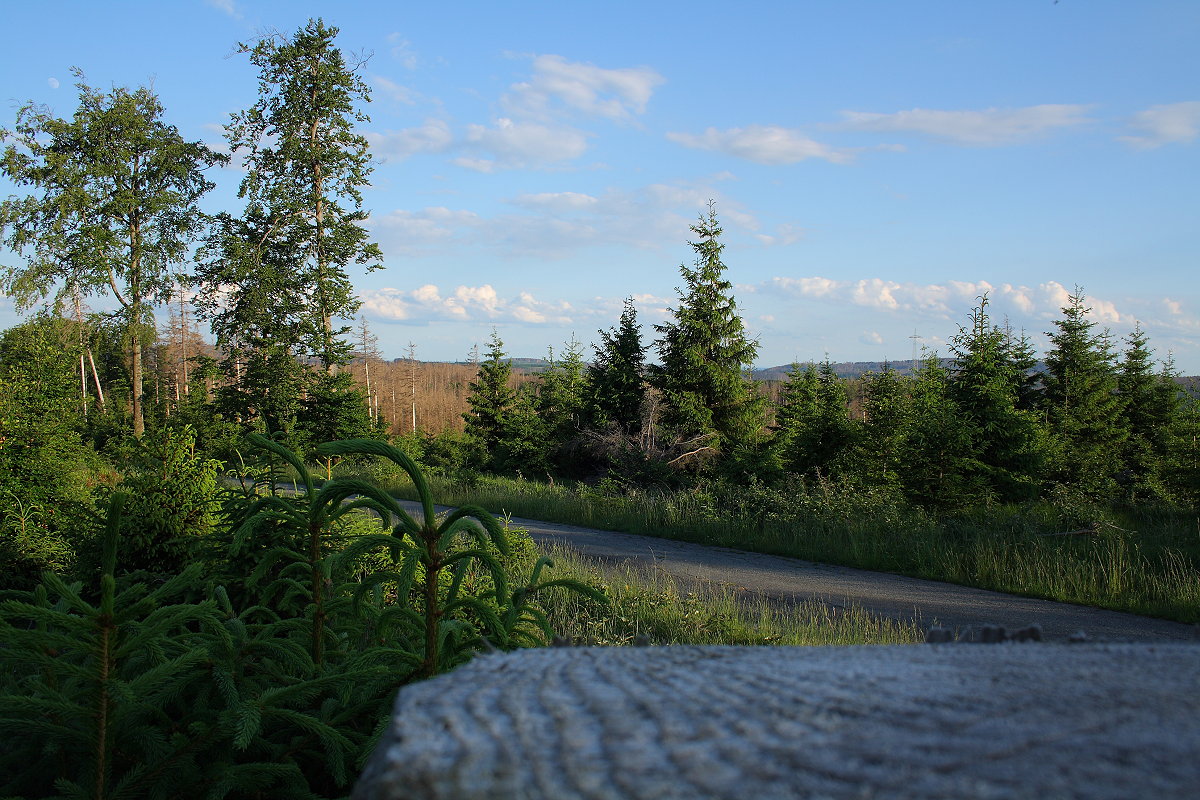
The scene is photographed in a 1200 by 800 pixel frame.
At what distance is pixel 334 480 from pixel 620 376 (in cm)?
2316

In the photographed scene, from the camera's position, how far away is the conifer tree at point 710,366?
21.7 m

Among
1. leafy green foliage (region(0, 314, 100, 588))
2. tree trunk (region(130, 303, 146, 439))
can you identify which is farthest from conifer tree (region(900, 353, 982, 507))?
tree trunk (region(130, 303, 146, 439))

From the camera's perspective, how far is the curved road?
301 inches

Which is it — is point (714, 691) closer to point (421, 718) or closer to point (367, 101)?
point (421, 718)

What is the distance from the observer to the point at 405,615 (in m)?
1.60

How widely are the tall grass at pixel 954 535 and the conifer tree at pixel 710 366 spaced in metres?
5.30

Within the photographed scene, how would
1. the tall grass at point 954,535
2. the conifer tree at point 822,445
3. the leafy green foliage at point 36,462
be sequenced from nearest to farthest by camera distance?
1. the leafy green foliage at point 36,462
2. the tall grass at point 954,535
3. the conifer tree at point 822,445

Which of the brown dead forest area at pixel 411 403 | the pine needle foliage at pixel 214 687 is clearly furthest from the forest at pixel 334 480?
the brown dead forest area at pixel 411 403

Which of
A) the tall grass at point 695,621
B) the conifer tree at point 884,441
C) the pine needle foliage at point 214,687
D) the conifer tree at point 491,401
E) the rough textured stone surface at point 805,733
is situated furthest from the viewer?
the conifer tree at point 491,401

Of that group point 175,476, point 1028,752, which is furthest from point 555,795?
point 175,476

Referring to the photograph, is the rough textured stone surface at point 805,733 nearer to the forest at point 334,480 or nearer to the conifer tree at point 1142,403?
the forest at point 334,480

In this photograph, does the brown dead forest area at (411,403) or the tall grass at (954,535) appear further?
the brown dead forest area at (411,403)

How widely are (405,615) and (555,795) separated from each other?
1.26m

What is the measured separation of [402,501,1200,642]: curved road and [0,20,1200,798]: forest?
0.54 meters
